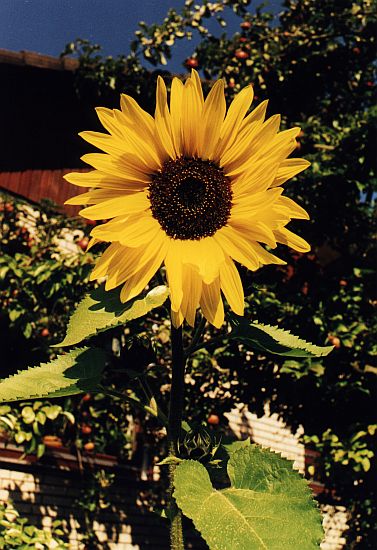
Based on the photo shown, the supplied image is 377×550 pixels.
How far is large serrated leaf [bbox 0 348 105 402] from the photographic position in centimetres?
104

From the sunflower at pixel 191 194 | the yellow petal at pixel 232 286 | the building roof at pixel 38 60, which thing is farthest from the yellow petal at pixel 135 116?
the building roof at pixel 38 60

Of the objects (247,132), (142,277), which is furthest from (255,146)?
(142,277)

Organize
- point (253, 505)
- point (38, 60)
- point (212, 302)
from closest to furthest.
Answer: point (253, 505) → point (212, 302) → point (38, 60)

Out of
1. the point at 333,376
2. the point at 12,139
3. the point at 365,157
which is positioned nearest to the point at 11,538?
the point at 333,376

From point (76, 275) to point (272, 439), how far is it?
185 inches

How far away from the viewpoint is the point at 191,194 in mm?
1196

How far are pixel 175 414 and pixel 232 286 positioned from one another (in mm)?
268

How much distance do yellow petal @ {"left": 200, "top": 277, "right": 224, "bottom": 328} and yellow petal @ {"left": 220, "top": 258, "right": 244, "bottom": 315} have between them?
15mm

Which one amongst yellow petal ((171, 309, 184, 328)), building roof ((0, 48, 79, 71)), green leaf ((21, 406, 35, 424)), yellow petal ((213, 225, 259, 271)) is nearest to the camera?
yellow petal ((171, 309, 184, 328))

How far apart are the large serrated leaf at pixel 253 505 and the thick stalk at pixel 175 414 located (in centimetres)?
7

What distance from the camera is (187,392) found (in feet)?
17.9

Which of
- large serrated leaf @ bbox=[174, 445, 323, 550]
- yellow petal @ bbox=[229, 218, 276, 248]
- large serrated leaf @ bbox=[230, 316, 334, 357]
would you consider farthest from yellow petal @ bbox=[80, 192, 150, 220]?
large serrated leaf @ bbox=[174, 445, 323, 550]

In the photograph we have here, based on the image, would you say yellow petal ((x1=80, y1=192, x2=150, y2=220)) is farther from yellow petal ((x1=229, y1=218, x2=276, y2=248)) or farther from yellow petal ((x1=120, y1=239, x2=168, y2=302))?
yellow petal ((x1=229, y1=218, x2=276, y2=248))

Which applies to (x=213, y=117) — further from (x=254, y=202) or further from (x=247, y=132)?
(x=254, y=202)
